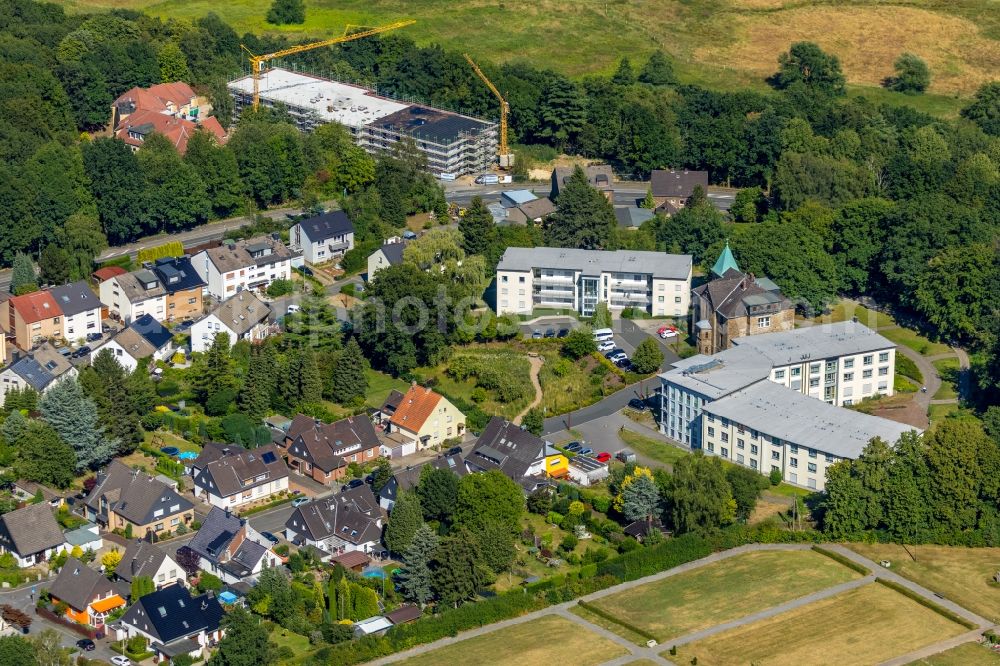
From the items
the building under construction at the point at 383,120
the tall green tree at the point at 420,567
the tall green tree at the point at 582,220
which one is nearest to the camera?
the tall green tree at the point at 420,567

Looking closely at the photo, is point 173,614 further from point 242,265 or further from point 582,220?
point 582,220

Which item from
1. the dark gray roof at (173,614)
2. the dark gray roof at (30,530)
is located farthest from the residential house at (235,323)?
the dark gray roof at (173,614)

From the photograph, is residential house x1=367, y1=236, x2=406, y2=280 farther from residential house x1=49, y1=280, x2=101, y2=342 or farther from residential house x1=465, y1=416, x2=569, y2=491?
residential house x1=465, y1=416, x2=569, y2=491

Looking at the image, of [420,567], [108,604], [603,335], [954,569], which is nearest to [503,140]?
[603,335]

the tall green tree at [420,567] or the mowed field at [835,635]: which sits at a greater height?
the tall green tree at [420,567]

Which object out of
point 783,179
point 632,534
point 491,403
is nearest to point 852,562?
point 632,534

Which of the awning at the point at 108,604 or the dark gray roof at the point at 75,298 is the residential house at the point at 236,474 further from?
the dark gray roof at the point at 75,298
